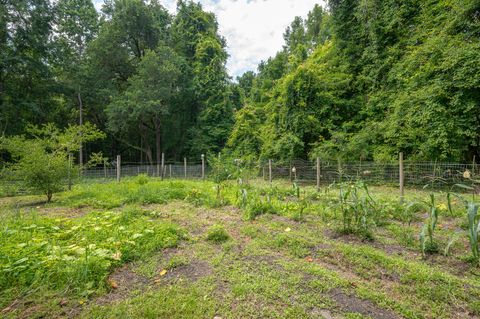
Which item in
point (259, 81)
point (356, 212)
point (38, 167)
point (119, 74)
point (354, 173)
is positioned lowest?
point (356, 212)

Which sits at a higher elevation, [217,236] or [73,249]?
[73,249]

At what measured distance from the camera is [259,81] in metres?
28.3

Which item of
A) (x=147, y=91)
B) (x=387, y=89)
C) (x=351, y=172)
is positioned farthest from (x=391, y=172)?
(x=147, y=91)

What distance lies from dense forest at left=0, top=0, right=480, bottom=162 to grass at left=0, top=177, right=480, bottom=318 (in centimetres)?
650

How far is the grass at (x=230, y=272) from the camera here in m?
1.87

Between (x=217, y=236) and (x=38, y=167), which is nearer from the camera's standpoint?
(x=217, y=236)

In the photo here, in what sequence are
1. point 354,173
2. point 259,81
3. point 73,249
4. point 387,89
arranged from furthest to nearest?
point 259,81 < point 387,89 < point 354,173 < point 73,249

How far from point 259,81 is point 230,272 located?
28.1 metres

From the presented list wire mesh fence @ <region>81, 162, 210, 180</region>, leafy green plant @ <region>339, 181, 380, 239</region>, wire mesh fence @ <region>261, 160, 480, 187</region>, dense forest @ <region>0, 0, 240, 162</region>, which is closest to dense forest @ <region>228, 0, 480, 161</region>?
wire mesh fence @ <region>261, 160, 480, 187</region>

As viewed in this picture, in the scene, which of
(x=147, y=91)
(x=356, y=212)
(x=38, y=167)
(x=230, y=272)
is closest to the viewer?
(x=230, y=272)

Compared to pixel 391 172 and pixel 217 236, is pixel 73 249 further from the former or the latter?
pixel 391 172

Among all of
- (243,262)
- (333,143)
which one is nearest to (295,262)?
(243,262)

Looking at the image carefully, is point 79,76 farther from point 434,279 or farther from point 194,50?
point 434,279

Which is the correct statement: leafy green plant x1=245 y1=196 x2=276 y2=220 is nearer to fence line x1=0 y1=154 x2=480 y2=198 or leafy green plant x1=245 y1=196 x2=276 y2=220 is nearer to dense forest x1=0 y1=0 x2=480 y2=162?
fence line x1=0 y1=154 x2=480 y2=198
